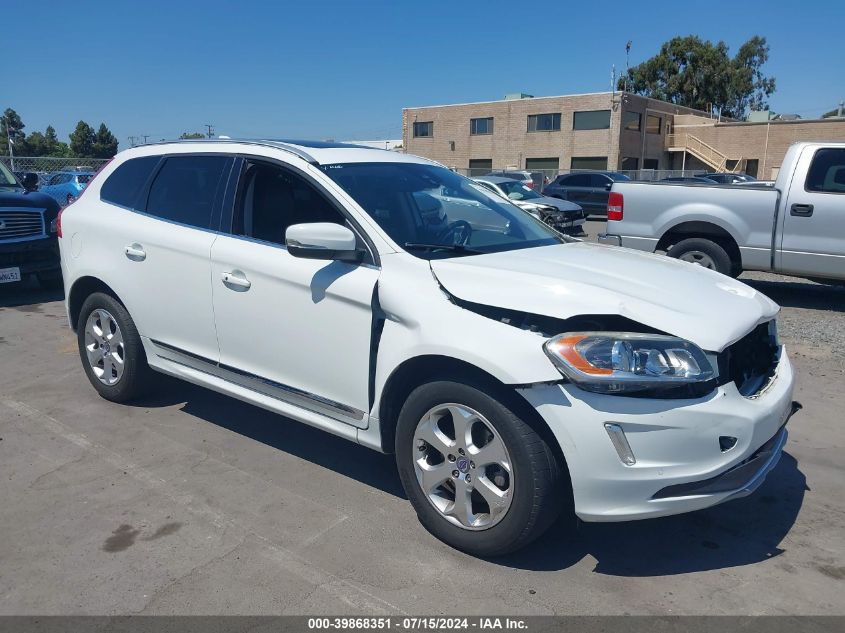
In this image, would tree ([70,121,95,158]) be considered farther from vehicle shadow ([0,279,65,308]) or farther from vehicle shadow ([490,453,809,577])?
vehicle shadow ([490,453,809,577])

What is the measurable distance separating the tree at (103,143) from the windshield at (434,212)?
73.7 metres

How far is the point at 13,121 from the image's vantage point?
8350cm

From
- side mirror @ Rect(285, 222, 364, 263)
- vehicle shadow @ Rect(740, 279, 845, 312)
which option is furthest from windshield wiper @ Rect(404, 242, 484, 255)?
vehicle shadow @ Rect(740, 279, 845, 312)

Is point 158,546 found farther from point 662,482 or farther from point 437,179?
point 437,179

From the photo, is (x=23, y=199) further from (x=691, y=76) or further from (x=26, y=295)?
(x=691, y=76)

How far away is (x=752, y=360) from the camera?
3334 mm

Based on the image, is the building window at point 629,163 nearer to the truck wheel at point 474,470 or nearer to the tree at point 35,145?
the truck wheel at point 474,470

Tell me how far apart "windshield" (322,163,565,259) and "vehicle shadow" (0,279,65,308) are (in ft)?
23.3

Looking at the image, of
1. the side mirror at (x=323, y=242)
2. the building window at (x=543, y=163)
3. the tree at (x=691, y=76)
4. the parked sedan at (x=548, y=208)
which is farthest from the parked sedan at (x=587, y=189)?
the tree at (x=691, y=76)

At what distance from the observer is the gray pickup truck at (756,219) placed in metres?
8.11

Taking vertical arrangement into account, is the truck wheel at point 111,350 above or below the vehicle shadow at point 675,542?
above

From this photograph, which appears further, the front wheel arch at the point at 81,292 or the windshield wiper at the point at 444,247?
the front wheel arch at the point at 81,292

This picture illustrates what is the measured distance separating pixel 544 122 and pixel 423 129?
11.1 meters

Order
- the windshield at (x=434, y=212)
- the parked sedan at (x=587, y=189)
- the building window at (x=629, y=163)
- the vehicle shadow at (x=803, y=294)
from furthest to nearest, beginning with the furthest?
the building window at (x=629, y=163) < the parked sedan at (x=587, y=189) < the vehicle shadow at (x=803, y=294) < the windshield at (x=434, y=212)
